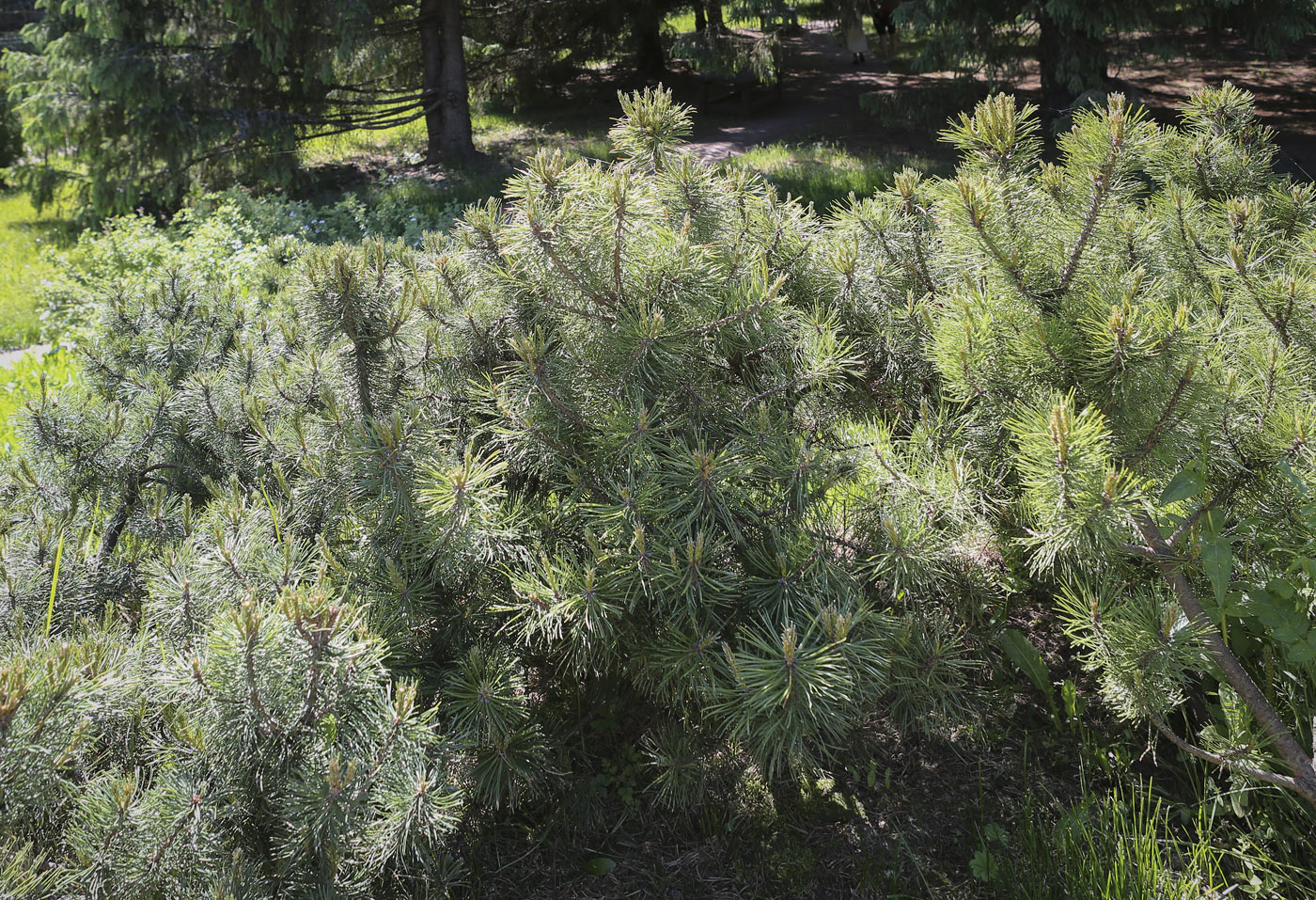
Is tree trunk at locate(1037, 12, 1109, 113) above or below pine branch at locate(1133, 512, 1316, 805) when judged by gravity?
above

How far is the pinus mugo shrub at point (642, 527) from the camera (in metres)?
1.58

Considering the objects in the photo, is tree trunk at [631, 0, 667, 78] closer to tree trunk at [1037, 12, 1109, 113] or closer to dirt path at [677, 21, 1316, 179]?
dirt path at [677, 21, 1316, 179]

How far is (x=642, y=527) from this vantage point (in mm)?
1764

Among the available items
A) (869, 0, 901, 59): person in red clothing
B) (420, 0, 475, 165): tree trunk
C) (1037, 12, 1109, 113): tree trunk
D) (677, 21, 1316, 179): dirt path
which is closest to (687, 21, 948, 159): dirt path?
(677, 21, 1316, 179): dirt path

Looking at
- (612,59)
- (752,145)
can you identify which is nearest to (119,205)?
(752,145)

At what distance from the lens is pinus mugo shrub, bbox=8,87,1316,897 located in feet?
5.20

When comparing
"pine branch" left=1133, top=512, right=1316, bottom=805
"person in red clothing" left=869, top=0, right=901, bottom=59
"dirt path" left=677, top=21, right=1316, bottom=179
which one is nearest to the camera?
"pine branch" left=1133, top=512, right=1316, bottom=805

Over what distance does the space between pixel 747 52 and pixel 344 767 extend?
1018 centimetres

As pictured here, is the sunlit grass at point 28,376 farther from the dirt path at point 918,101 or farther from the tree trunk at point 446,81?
the dirt path at point 918,101

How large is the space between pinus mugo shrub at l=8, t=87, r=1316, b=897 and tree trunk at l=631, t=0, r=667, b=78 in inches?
446

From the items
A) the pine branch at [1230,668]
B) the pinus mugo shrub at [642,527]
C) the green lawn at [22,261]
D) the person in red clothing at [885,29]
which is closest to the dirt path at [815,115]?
the person in red clothing at [885,29]

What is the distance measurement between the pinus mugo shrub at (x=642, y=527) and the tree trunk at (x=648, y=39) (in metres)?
11.3

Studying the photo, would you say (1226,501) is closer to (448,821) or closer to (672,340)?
(672,340)

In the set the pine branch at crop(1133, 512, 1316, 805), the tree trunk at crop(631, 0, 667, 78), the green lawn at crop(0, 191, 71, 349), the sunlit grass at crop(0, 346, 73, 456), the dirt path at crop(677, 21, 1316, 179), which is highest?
the tree trunk at crop(631, 0, 667, 78)
